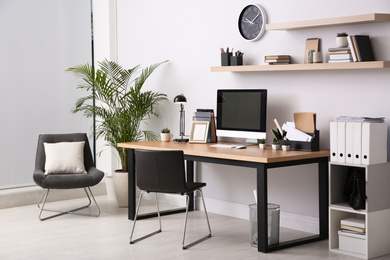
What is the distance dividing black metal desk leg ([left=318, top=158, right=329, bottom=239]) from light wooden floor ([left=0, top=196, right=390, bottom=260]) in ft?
0.49

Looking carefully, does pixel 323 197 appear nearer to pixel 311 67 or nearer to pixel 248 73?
pixel 311 67

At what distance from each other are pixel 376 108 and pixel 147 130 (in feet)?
9.29

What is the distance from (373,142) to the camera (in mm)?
3971

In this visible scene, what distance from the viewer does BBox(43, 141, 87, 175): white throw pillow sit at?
5555 mm

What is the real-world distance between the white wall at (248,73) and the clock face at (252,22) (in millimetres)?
58

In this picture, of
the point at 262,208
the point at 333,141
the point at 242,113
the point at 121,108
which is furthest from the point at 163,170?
the point at 121,108

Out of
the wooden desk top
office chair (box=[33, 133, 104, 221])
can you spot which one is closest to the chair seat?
office chair (box=[33, 133, 104, 221])

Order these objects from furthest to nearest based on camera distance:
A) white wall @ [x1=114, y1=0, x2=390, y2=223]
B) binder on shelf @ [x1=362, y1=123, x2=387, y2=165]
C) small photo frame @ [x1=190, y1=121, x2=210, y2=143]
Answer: small photo frame @ [x1=190, y1=121, x2=210, y2=143]
white wall @ [x1=114, y1=0, x2=390, y2=223]
binder on shelf @ [x1=362, y1=123, x2=387, y2=165]

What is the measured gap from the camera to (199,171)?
18.9ft

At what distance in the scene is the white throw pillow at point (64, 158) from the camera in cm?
555

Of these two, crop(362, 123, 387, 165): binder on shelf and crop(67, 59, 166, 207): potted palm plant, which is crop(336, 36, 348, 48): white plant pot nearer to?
crop(362, 123, 387, 165): binder on shelf

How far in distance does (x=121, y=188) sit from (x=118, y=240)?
1.40 m

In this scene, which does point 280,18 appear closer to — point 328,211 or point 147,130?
point 328,211

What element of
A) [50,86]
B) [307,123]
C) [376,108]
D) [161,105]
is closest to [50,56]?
[50,86]
